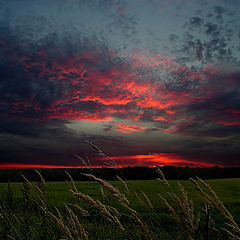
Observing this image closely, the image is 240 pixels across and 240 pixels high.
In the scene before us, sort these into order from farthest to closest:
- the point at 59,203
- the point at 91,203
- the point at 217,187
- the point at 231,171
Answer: the point at 231,171
the point at 217,187
the point at 59,203
the point at 91,203

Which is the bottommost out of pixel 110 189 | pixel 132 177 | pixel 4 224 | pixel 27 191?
pixel 132 177

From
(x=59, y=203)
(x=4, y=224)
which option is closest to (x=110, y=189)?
(x=4, y=224)

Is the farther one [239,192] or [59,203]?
[239,192]

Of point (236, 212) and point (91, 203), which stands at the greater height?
point (91, 203)

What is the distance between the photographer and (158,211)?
13.7m

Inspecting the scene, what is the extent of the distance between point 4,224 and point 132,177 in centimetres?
4171

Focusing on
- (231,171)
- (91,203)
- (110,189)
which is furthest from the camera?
(231,171)

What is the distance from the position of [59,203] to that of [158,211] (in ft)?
21.6

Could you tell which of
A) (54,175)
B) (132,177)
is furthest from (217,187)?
(54,175)

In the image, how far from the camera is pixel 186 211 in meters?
1.60

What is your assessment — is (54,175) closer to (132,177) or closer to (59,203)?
(132,177)

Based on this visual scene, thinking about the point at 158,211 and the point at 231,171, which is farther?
the point at 231,171

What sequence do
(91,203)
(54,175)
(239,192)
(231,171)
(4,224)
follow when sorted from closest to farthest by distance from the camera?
(91,203)
(4,224)
(239,192)
(54,175)
(231,171)

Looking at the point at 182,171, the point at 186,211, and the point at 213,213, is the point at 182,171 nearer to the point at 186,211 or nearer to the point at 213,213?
the point at 213,213
